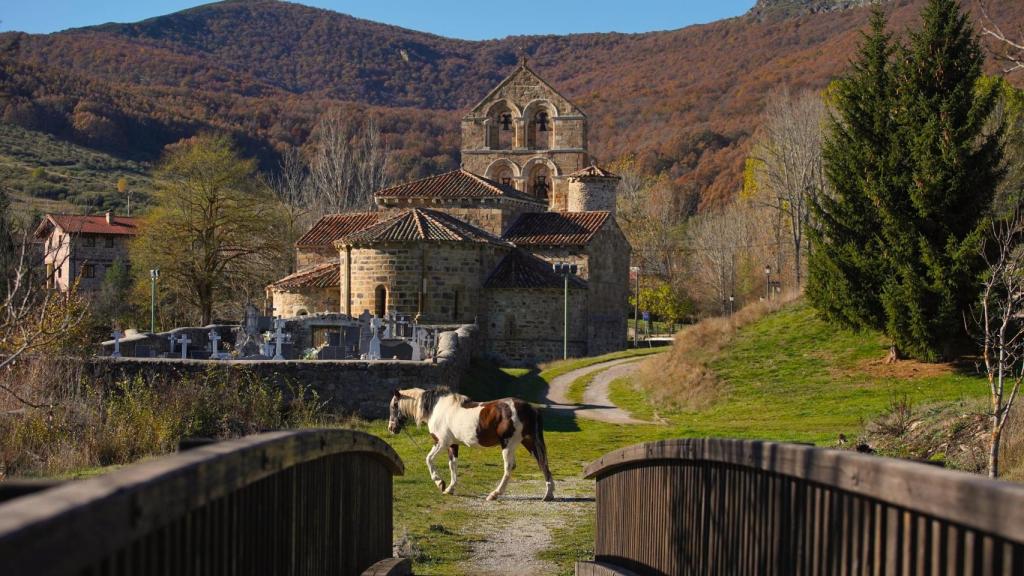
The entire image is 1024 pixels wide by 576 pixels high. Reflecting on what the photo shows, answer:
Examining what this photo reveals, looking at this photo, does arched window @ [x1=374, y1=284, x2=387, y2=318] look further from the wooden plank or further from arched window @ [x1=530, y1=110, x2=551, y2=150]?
the wooden plank

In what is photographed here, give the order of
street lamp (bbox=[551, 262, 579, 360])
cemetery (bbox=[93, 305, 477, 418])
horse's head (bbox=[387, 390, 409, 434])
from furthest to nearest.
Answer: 1. street lamp (bbox=[551, 262, 579, 360])
2. cemetery (bbox=[93, 305, 477, 418])
3. horse's head (bbox=[387, 390, 409, 434])

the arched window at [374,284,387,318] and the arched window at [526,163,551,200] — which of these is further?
the arched window at [526,163,551,200]

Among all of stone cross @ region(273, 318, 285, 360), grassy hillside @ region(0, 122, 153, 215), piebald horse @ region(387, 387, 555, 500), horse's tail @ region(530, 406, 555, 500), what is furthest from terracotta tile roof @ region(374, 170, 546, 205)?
grassy hillside @ region(0, 122, 153, 215)

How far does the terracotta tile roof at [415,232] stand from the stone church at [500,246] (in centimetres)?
5

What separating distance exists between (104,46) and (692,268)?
13206cm

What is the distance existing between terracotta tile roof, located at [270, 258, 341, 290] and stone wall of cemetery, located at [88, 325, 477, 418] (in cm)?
1993

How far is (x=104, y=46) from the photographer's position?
178 metres

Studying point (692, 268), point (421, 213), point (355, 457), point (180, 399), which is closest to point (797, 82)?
point (692, 268)

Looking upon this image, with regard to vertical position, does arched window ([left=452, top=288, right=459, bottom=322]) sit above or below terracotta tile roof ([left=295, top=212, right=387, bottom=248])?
below

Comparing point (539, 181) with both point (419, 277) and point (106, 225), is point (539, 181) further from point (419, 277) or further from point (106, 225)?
point (106, 225)

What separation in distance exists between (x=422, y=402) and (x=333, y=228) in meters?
36.5

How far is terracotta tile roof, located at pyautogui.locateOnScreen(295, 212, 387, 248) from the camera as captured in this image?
48.8 metres

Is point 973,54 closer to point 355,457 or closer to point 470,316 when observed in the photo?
point 470,316

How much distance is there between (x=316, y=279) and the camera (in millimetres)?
42500
